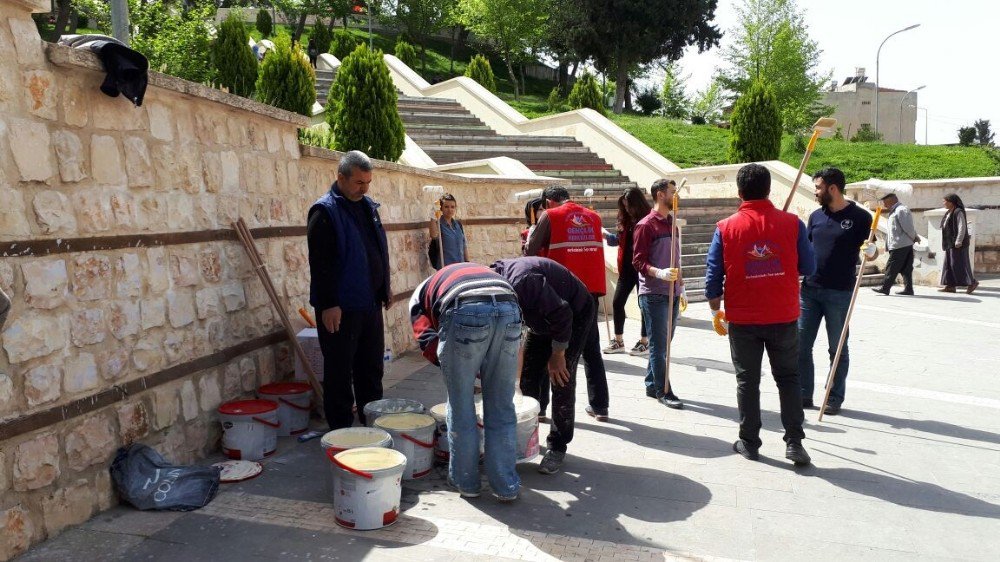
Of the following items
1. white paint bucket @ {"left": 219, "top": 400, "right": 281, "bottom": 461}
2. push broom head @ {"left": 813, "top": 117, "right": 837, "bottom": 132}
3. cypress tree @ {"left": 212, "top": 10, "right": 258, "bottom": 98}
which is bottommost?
white paint bucket @ {"left": 219, "top": 400, "right": 281, "bottom": 461}

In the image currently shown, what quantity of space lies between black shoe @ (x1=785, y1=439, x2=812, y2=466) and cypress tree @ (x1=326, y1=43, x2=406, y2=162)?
29.1 ft

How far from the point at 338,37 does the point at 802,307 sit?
2994 cm

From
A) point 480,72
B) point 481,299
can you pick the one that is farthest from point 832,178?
point 480,72

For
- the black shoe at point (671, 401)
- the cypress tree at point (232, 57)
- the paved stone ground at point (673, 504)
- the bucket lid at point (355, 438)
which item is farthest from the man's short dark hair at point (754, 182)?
the cypress tree at point (232, 57)

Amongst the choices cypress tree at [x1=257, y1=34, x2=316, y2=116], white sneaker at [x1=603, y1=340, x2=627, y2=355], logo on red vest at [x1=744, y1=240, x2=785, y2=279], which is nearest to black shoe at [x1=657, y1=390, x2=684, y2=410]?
logo on red vest at [x1=744, y1=240, x2=785, y2=279]

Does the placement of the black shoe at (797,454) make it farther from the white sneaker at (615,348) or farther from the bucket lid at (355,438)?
the white sneaker at (615,348)

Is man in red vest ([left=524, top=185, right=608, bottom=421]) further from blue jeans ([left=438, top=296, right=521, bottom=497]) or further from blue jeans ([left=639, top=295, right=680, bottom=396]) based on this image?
blue jeans ([left=438, top=296, right=521, bottom=497])

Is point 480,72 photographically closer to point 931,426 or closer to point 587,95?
point 587,95

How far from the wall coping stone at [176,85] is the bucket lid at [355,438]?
232 centimetres

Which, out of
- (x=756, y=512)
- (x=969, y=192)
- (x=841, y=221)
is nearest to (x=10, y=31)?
(x=756, y=512)

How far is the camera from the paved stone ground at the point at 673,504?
12.0 feet

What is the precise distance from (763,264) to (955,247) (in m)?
10.7

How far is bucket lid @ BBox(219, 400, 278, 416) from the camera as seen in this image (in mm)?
4781

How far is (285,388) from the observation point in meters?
5.37
